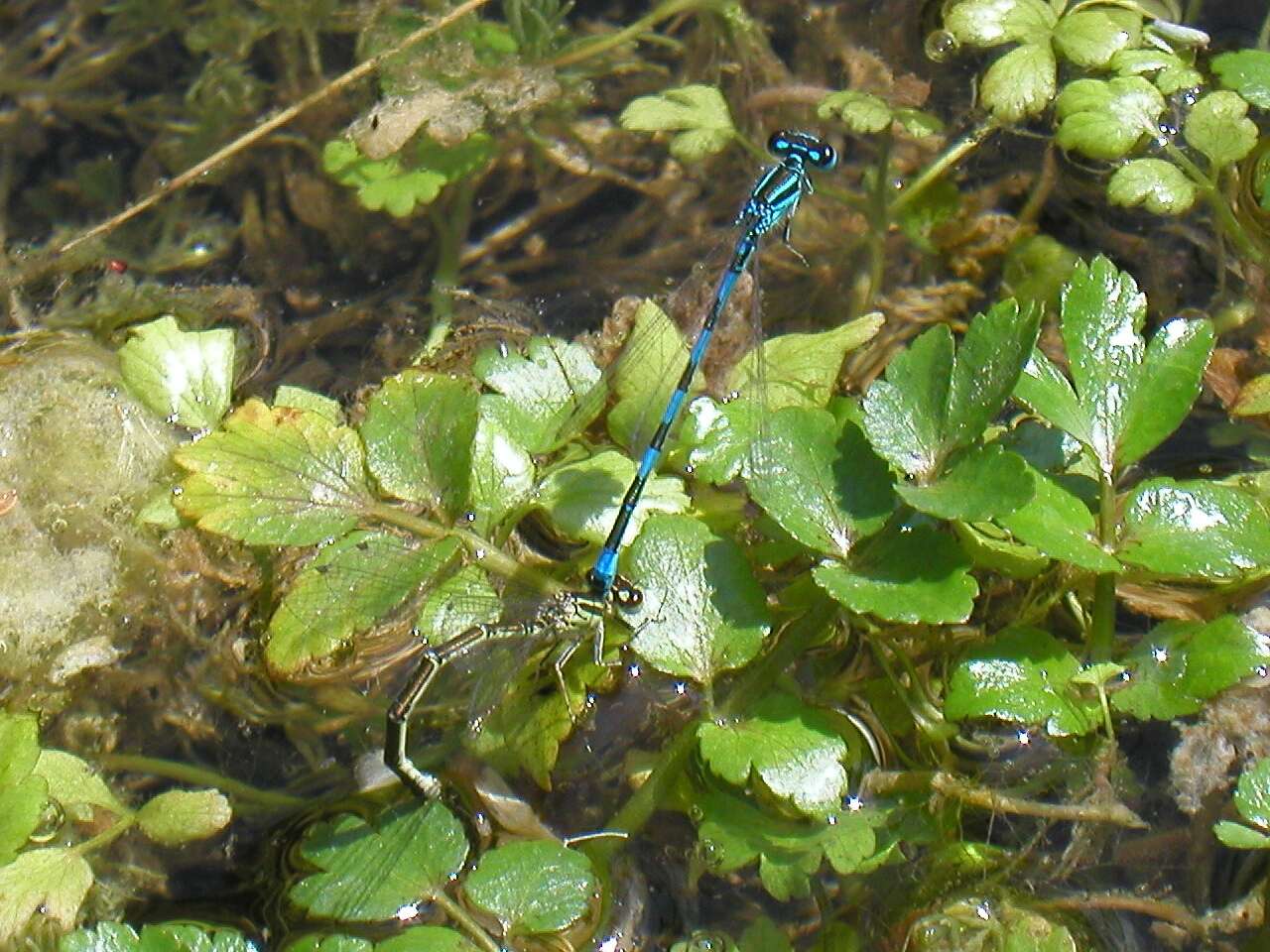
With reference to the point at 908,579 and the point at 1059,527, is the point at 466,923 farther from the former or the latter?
the point at 1059,527

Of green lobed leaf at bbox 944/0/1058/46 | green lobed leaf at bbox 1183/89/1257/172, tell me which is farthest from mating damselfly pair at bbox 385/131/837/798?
green lobed leaf at bbox 1183/89/1257/172

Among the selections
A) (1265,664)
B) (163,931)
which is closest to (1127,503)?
(1265,664)

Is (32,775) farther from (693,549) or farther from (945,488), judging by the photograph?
(945,488)

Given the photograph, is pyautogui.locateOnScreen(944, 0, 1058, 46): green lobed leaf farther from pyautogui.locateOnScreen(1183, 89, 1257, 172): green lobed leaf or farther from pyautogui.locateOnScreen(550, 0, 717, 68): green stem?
pyautogui.locateOnScreen(550, 0, 717, 68): green stem

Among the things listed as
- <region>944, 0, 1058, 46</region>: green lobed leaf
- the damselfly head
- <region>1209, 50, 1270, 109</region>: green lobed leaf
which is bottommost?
the damselfly head

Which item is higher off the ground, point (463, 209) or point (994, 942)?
point (463, 209)

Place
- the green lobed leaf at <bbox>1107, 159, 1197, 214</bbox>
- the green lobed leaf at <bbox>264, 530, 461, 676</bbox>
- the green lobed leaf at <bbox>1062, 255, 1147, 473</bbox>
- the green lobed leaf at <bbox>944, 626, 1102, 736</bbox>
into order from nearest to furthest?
the green lobed leaf at <bbox>944, 626, 1102, 736</bbox> → the green lobed leaf at <bbox>1062, 255, 1147, 473</bbox> → the green lobed leaf at <bbox>264, 530, 461, 676</bbox> → the green lobed leaf at <bbox>1107, 159, 1197, 214</bbox>

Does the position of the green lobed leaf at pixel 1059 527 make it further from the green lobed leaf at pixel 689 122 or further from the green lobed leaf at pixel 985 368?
the green lobed leaf at pixel 689 122
